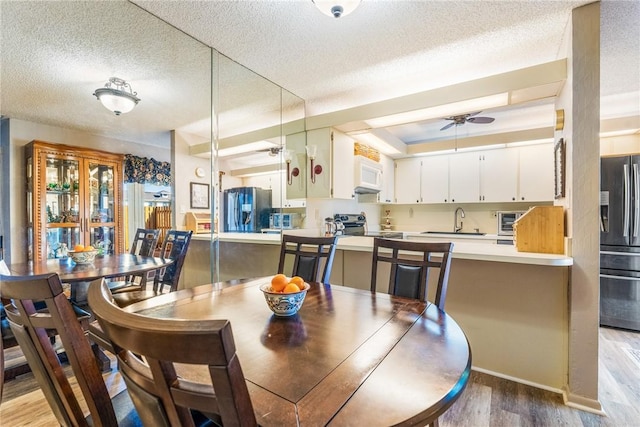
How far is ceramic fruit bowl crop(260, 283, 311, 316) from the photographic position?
117cm

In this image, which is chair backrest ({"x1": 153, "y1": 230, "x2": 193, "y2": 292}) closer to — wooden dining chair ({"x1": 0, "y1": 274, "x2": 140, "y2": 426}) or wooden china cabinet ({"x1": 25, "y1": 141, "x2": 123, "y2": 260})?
wooden china cabinet ({"x1": 25, "y1": 141, "x2": 123, "y2": 260})

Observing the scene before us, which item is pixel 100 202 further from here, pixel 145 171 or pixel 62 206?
pixel 145 171

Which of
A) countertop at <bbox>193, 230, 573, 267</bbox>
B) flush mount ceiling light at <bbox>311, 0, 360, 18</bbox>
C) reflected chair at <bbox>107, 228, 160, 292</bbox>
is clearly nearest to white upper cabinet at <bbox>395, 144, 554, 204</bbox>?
countertop at <bbox>193, 230, 573, 267</bbox>

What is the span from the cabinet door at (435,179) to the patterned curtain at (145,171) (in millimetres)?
3836

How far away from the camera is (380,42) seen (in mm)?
2238

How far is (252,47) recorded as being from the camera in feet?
7.68

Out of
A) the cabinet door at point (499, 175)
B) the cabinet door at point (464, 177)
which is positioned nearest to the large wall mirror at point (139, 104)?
the cabinet door at point (464, 177)

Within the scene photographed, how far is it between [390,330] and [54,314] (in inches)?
38.7

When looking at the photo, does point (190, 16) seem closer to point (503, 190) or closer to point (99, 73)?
point (99, 73)

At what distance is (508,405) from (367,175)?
281 centimetres

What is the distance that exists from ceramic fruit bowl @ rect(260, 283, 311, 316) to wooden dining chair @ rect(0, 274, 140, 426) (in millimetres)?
572

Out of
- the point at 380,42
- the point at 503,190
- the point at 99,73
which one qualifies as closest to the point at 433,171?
the point at 503,190

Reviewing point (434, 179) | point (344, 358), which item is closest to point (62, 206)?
point (344, 358)

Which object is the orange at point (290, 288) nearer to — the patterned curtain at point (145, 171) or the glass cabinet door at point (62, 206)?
the patterned curtain at point (145, 171)
